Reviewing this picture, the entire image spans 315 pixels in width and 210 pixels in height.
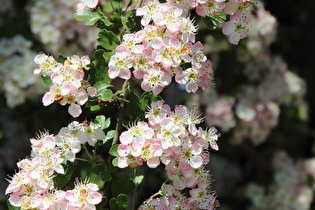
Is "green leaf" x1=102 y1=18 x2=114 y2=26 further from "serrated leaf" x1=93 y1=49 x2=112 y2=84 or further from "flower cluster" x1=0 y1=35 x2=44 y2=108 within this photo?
"flower cluster" x1=0 y1=35 x2=44 y2=108

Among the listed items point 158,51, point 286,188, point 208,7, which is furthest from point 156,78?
point 286,188

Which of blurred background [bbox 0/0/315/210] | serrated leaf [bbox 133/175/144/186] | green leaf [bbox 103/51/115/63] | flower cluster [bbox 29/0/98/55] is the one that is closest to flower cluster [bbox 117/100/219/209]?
serrated leaf [bbox 133/175/144/186]

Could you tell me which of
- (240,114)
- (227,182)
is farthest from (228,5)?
(227,182)

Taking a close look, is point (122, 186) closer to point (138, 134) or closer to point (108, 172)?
point (108, 172)

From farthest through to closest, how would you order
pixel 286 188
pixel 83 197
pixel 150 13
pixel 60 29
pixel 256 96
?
pixel 286 188
pixel 256 96
pixel 60 29
pixel 150 13
pixel 83 197

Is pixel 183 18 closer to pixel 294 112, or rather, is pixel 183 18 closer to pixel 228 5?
pixel 228 5
